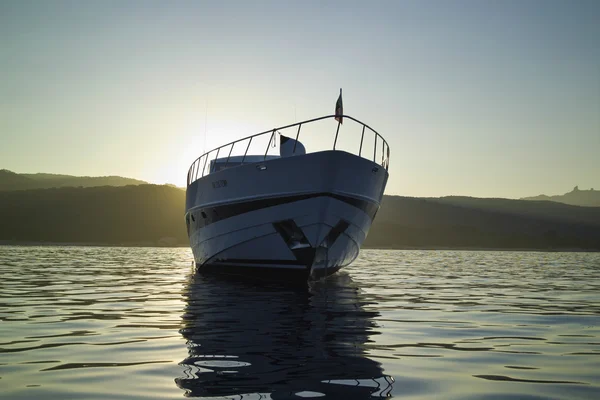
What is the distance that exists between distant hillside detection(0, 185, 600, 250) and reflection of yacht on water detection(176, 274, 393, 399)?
71.9 m

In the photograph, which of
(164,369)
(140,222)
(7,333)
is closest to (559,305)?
(164,369)

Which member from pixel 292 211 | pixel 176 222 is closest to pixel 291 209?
pixel 292 211

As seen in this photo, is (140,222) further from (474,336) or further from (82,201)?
(474,336)

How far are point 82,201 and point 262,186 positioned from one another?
104 meters

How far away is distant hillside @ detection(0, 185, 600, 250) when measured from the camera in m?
93.7

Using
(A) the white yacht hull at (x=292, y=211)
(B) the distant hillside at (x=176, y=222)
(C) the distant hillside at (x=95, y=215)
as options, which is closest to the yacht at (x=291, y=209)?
(A) the white yacht hull at (x=292, y=211)

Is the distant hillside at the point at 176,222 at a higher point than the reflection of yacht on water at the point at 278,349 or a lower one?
higher

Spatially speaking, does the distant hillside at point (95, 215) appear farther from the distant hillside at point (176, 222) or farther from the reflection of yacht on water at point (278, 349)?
the reflection of yacht on water at point (278, 349)

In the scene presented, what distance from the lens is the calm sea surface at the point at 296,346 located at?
4590mm

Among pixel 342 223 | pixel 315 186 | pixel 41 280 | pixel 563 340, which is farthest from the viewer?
pixel 41 280

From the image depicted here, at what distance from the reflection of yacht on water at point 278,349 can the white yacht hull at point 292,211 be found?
278 cm

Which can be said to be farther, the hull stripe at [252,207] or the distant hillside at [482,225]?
the distant hillside at [482,225]

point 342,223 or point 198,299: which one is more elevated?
point 342,223

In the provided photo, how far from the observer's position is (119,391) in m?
4.44
